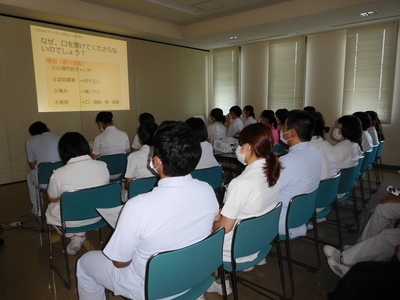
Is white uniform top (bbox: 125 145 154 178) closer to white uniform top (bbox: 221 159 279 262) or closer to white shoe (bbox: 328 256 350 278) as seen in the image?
white uniform top (bbox: 221 159 279 262)

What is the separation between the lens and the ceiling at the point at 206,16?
4.60m

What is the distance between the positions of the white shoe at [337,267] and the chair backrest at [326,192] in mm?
450

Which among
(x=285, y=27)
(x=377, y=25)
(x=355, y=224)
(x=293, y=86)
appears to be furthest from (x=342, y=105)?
(x=355, y=224)

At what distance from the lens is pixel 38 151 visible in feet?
11.4

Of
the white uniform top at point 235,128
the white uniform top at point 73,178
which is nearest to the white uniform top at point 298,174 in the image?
the white uniform top at point 73,178

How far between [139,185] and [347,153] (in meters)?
2.29

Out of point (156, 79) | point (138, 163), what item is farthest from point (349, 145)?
point (156, 79)

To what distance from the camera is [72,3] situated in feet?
16.0

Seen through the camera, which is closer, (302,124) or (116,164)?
(302,124)

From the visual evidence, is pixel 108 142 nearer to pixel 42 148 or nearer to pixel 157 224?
pixel 42 148

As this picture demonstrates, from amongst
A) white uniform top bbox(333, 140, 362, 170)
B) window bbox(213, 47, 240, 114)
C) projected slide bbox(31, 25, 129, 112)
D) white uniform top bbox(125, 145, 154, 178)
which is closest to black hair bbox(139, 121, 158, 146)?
white uniform top bbox(125, 145, 154, 178)

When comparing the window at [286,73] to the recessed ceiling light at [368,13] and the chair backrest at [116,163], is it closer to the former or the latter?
the recessed ceiling light at [368,13]

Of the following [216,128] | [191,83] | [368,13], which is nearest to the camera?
[368,13]

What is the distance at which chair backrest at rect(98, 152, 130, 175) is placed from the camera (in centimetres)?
348
